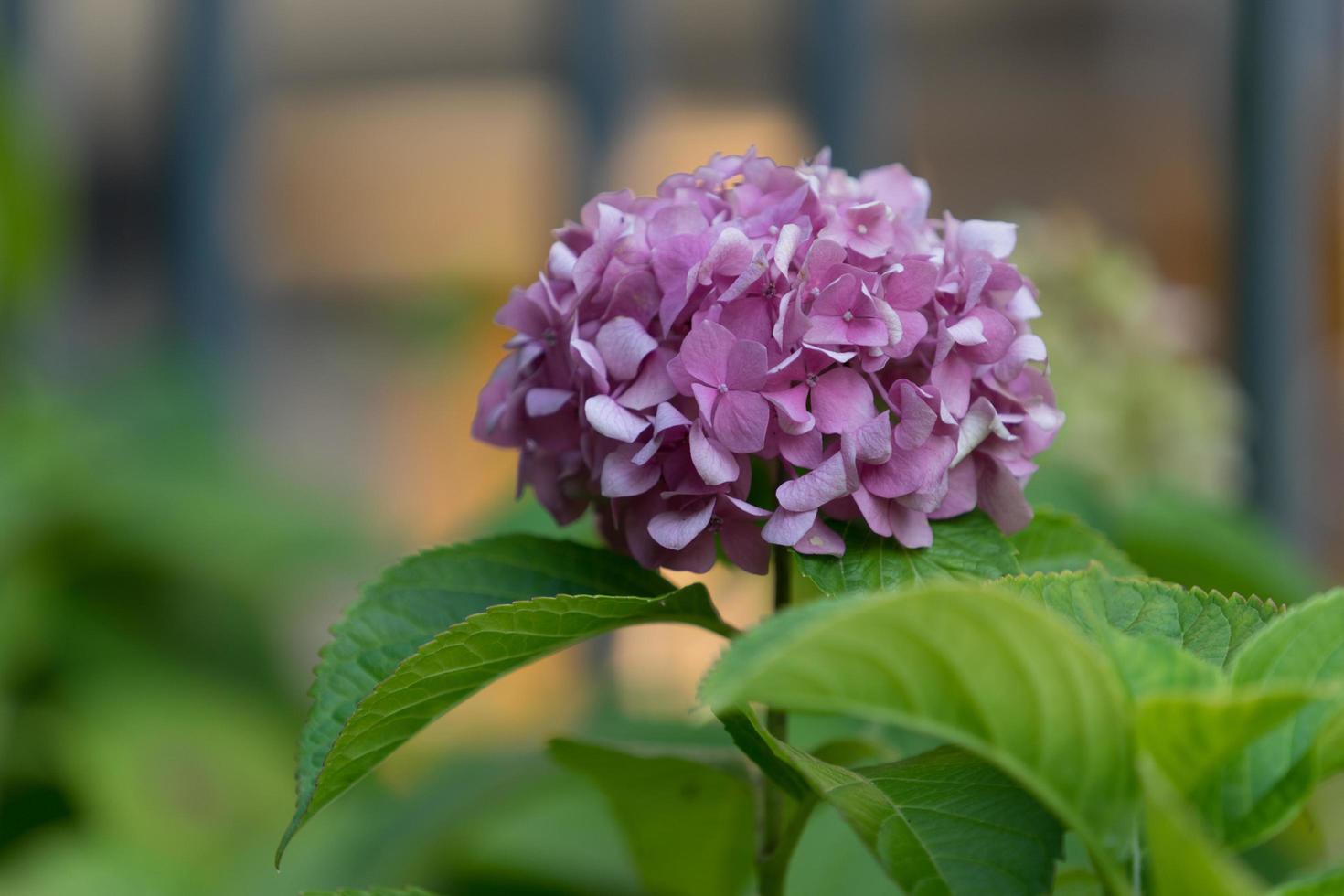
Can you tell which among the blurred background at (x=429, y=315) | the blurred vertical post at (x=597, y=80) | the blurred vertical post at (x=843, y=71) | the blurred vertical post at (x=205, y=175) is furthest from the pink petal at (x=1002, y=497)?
the blurred vertical post at (x=205, y=175)

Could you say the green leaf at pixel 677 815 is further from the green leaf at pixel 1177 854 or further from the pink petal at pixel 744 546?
the green leaf at pixel 1177 854

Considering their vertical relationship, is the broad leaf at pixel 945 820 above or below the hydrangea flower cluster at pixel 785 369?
below

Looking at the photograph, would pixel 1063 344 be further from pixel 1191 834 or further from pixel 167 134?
pixel 167 134

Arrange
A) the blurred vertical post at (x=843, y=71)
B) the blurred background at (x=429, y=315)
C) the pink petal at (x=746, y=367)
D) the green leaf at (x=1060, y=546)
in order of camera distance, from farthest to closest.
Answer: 1. the blurred vertical post at (x=843, y=71)
2. the blurred background at (x=429, y=315)
3. the green leaf at (x=1060, y=546)
4. the pink petal at (x=746, y=367)

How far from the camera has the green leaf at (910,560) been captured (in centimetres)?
41

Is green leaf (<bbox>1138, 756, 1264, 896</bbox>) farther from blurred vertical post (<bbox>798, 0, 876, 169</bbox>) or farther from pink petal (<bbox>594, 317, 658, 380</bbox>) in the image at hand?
blurred vertical post (<bbox>798, 0, 876, 169</bbox>)

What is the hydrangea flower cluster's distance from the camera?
403 mm

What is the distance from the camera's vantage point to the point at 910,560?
422mm

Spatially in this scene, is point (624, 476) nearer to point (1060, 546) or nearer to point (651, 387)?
point (651, 387)

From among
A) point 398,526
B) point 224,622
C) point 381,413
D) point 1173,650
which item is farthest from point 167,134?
point 1173,650

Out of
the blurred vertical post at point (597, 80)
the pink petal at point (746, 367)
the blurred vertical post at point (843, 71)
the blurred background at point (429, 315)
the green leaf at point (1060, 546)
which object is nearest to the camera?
the pink petal at point (746, 367)

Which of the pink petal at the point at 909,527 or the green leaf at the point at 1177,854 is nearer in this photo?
the green leaf at the point at 1177,854

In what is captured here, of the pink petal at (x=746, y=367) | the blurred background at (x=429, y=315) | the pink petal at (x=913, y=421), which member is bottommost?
the blurred background at (x=429, y=315)

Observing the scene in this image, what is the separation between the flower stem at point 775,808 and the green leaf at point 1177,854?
6.0 inches
